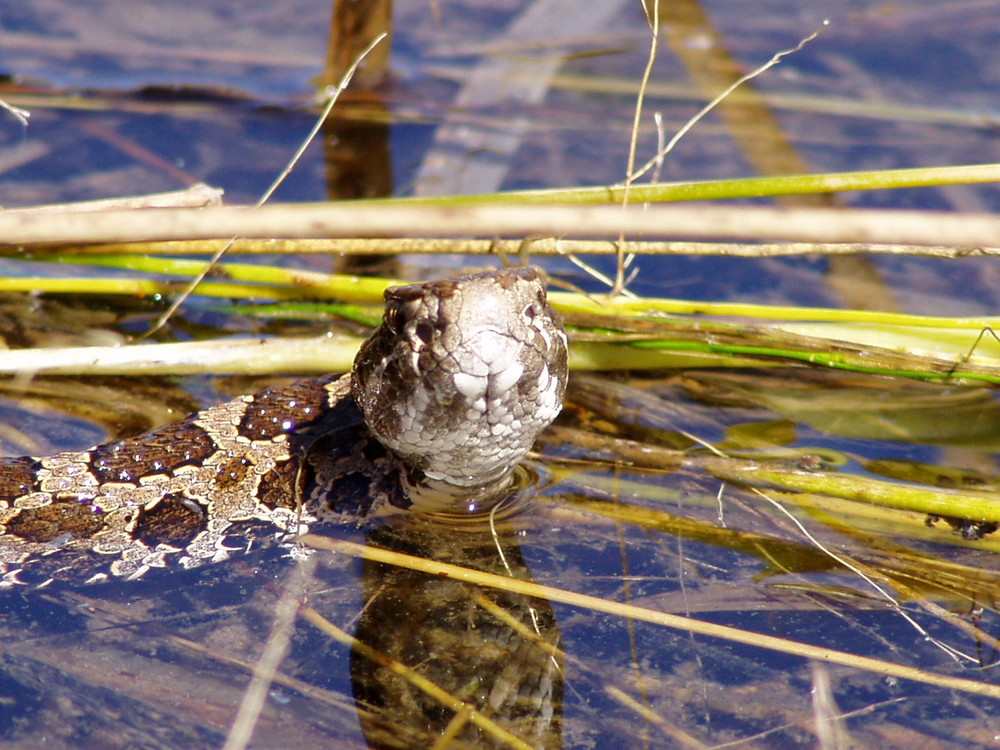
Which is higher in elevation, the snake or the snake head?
the snake head

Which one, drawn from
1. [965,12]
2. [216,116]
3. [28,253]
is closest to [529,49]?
[216,116]

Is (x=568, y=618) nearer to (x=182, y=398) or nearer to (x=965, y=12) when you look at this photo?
(x=182, y=398)

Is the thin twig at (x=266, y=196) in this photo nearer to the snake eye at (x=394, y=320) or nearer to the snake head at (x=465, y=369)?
the snake eye at (x=394, y=320)

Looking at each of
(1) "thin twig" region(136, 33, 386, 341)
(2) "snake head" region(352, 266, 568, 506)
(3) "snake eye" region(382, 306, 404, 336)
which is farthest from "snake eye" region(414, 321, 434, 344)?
(1) "thin twig" region(136, 33, 386, 341)

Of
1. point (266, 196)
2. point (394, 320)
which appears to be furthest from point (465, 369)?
point (266, 196)

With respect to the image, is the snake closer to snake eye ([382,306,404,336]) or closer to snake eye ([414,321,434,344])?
snake eye ([382,306,404,336])

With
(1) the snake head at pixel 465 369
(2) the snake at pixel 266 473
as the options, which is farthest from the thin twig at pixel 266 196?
(1) the snake head at pixel 465 369
